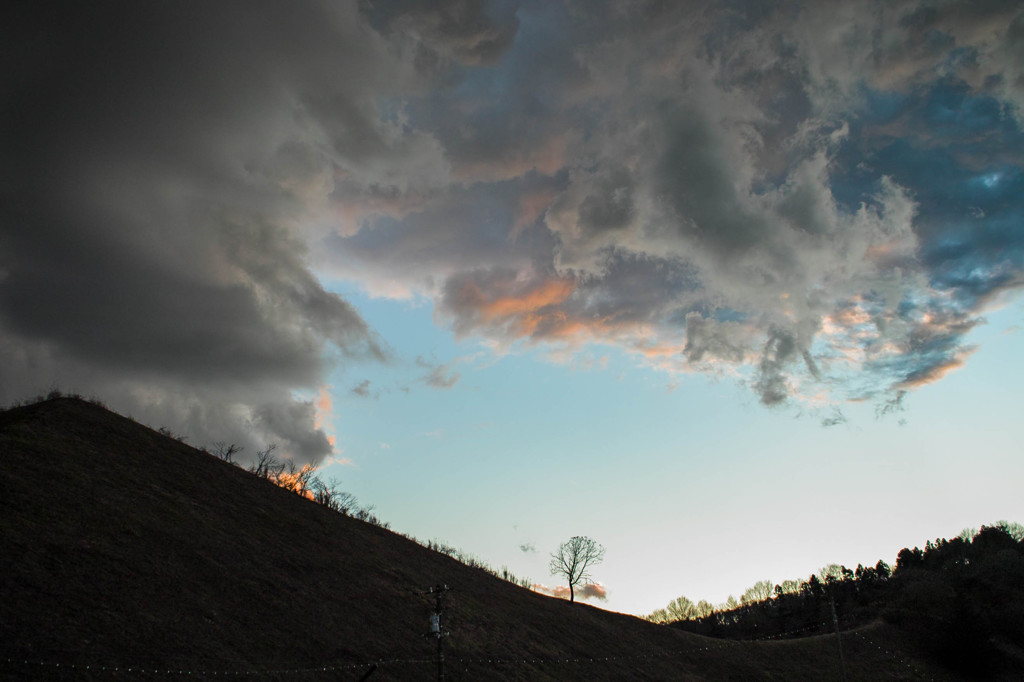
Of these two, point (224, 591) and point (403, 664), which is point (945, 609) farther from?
point (224, 591)

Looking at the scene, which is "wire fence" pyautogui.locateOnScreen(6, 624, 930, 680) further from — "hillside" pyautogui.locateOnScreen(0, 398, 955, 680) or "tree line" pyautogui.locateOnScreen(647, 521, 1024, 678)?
"tree line" pyautogui.locateOnScreen(647, 521, 1024, 678)

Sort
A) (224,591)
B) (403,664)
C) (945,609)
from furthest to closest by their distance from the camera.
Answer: (945,609), (403,664), (224,591)

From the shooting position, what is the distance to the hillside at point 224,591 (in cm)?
2369

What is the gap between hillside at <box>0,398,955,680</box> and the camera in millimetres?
23688

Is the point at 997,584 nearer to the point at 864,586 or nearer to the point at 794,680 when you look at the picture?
the point at 794,680

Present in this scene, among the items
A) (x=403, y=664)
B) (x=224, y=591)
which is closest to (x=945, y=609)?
(x=403, y=664)

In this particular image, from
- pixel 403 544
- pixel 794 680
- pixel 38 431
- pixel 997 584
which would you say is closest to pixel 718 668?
pixel 794 680

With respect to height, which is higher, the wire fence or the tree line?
the tree line

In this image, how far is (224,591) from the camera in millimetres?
31125

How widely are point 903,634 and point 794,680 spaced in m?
27.7

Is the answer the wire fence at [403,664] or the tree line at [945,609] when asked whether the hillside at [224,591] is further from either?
the tree line at [945,609]

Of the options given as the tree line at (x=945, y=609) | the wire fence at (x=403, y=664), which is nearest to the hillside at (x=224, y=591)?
the wire fence at (x=403, y=664)

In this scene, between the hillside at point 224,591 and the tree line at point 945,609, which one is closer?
the hillside at point 224,591

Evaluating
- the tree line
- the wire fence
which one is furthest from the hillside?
the tree line
